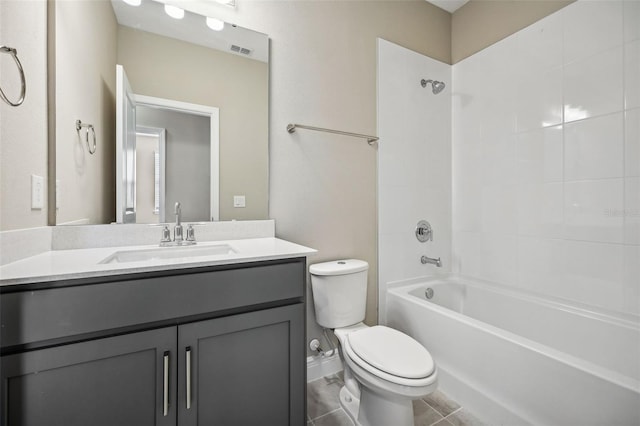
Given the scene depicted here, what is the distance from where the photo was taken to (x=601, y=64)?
1529 millimetres

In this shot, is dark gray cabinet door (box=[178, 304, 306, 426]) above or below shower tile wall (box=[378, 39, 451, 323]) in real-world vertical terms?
below

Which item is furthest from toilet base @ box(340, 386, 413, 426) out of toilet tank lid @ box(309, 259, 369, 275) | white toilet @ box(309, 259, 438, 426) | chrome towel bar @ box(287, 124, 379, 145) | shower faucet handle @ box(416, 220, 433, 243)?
chrome towel bar @ box(287, 124, 379, 145)

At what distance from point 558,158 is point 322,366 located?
1.89 meters

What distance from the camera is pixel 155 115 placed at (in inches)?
54.2

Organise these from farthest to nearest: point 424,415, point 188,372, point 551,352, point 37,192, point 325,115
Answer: point 325,115 → point 424,415 → point 551,352 → point 37,192 → point 188,372

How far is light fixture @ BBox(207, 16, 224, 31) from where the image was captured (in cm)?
149

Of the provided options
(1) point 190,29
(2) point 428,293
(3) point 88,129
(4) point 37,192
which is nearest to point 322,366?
(2) point 428,293

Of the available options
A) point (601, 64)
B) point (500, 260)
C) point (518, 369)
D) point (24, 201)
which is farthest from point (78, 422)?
point (601, 64)

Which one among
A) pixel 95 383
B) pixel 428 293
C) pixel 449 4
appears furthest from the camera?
pixel 449 4

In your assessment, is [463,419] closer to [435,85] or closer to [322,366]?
[322,366]

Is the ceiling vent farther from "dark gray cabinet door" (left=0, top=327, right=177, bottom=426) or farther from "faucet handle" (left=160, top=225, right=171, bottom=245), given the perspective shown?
"dark gray cabinet door" (left=0, top=327, right=177, bottom=426)

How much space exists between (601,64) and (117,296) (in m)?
2.42

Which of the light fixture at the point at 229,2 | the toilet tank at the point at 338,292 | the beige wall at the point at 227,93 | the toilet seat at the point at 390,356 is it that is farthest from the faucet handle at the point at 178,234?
the light fixture at the point at 229,2

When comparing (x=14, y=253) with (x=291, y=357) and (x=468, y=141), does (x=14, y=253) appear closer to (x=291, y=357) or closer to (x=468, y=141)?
(x=291, y=357)
